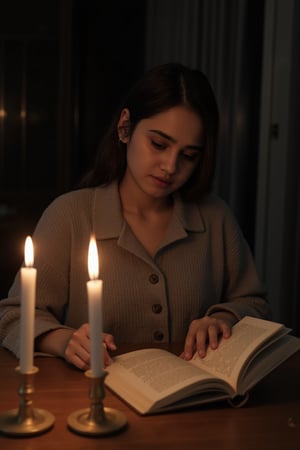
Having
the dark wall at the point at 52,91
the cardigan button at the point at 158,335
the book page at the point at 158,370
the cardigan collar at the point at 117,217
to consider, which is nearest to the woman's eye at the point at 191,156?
the cardigan collar at the point at 117,217

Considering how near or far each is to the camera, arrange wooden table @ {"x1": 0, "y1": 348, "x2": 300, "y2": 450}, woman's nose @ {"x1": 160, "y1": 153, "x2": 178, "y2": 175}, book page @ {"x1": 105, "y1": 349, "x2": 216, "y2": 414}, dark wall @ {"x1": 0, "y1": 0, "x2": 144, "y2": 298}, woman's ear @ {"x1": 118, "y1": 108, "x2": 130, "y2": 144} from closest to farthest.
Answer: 1. wooden table @ {"x1": 0, "y1": 348, "x2": 300, "y2": 450}
2. book page @ {"x1": 105, "y1": 349, "x2": 216, "y2": 414}
3. woman's nose @ {"x1": 160, "y1": 153, "x2": 178, "y2": 175}
4. woman's ear @ {"x1": 118, "y1": 108, "x2": 130, "y2": 144}
5. dark wall @ {"x1": 0, "y1": 0, "x2": 144, "y2": 298}

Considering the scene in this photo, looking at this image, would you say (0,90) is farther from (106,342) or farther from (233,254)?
(106,342)

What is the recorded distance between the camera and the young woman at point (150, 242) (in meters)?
1.56

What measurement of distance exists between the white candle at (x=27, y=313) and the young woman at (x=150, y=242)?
1.94 feet

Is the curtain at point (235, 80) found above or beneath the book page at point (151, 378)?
above

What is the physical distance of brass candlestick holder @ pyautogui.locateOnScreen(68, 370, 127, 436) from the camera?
904mm

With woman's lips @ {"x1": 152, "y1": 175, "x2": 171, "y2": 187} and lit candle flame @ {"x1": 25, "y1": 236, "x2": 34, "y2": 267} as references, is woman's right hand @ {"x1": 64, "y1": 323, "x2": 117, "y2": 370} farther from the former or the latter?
woman's lips @ {"x1": 152, "y1": 175, "x2": 171, "y2": 187}

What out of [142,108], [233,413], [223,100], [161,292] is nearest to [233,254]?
[161,292]

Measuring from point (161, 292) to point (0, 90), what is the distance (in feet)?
9.07

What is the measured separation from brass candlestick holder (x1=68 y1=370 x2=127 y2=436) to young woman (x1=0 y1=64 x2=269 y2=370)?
489 millimetres

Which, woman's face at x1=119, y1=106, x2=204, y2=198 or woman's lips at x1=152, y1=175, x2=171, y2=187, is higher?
woman's face at x1=119, y1=106, x2=204, y2=198

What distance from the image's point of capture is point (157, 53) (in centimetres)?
416

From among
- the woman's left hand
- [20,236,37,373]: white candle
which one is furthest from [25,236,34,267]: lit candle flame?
the woman's left hand

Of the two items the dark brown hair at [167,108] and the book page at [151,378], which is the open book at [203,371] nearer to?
the book page at [151,378]
